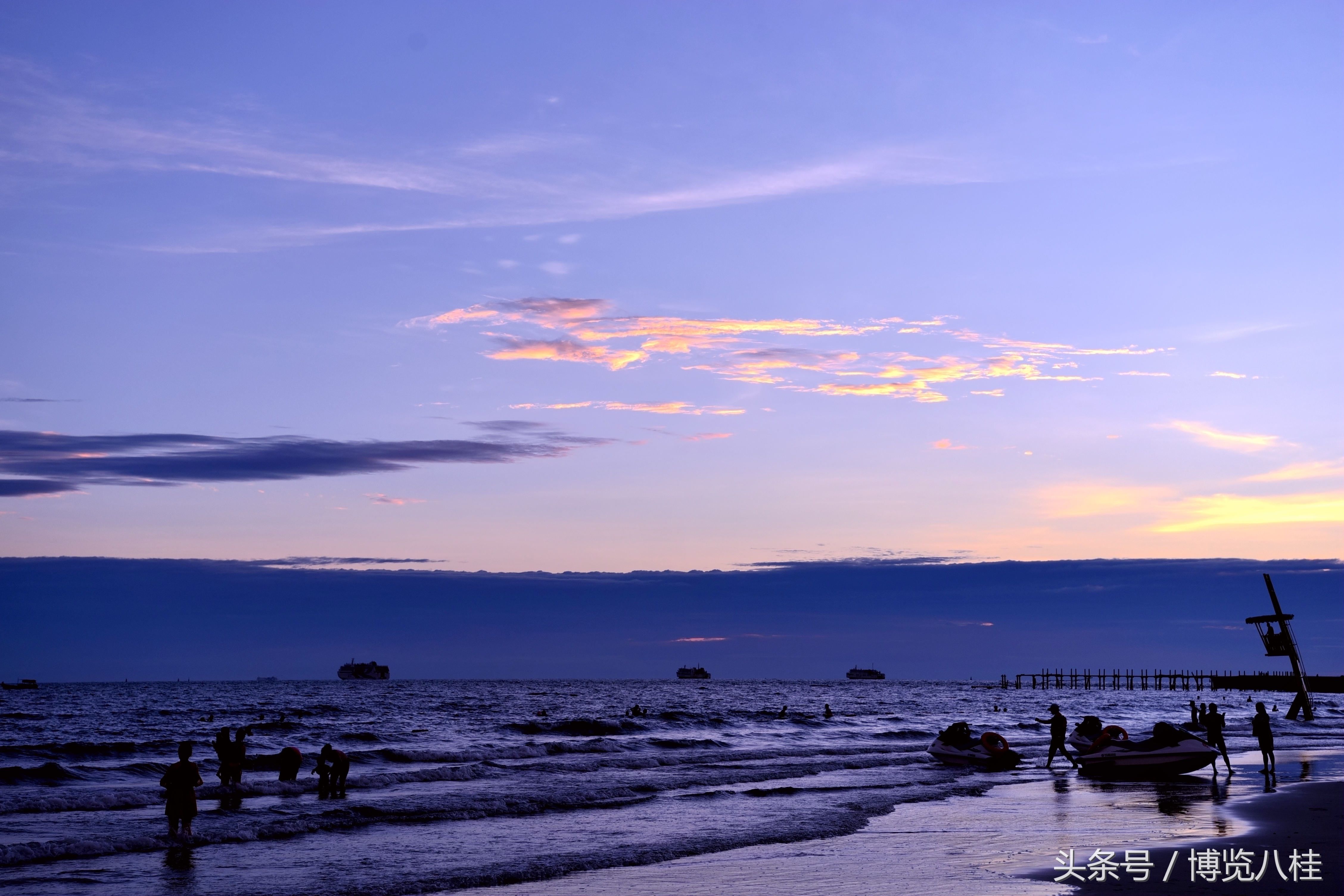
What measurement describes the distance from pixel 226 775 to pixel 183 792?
841 centimetres

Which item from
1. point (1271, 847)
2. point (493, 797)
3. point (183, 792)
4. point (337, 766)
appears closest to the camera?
point (1271, 847)

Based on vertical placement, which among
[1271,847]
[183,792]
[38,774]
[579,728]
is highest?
[1271,847]

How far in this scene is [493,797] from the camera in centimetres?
3106

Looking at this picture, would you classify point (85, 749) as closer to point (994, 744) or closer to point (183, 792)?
point (183, 792)

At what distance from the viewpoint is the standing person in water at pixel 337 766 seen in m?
31.9

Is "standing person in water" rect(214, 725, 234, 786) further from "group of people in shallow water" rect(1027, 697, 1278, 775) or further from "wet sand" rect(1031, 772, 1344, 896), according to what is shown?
"group of people in shallow water" rect(1027, 697, 1278, 775)

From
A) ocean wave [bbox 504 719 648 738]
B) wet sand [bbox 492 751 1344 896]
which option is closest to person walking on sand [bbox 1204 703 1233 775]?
wet sand [bbox 492 751 1344 896]

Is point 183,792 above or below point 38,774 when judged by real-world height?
above

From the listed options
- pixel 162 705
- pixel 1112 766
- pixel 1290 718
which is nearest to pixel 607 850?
pixel 1112 766

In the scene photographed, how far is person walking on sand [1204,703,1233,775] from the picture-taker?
32.9 metres

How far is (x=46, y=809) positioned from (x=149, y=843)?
8635 millimetres

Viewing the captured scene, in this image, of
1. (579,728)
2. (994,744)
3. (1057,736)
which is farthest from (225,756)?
(579,728)

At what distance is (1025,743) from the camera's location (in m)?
55.6

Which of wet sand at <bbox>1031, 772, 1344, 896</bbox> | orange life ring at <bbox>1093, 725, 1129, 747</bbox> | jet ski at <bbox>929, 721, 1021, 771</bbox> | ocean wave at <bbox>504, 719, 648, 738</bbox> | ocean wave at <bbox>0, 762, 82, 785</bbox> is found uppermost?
wet sand at <bbox>1031, 772, 1344, 896</bbox>
